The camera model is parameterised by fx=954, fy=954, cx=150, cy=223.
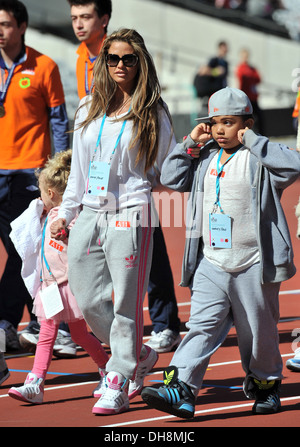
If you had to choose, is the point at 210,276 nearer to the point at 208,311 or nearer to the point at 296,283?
the point at 208,311

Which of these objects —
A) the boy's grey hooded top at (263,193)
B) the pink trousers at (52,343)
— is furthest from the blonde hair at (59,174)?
the boy's grey hooded top at (263,193)

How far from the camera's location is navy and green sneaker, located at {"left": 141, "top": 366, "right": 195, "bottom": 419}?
5.48 meters

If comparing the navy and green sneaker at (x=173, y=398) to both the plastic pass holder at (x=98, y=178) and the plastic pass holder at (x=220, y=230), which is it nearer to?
the plastic pass holder at (x=220, y=230)

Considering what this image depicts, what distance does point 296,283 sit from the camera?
403 inches

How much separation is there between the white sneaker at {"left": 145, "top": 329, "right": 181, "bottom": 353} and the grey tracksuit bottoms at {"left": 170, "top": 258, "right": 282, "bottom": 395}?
71.9 inches

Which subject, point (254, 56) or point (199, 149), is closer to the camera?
point (199, 149)

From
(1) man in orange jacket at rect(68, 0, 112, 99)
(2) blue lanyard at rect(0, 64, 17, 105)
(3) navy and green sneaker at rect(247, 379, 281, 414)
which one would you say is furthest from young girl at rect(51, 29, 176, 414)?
(2) blue lanyard at rect(0, 64, 17, 105)

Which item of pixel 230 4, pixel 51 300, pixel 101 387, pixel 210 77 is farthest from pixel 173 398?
pixel 230 4

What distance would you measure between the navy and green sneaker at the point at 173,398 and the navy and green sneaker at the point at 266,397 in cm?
42

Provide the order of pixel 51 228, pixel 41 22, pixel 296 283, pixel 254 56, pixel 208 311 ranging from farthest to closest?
pixel 254 56
pixel 41 22
pixel 296 283
pixel 51 228
pixel 208 311

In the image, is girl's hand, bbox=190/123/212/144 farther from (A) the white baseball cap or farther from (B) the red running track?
(B) the red running track

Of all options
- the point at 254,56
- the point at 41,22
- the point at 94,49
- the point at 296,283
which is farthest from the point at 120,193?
the point at 254,56

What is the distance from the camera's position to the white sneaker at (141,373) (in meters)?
6.14

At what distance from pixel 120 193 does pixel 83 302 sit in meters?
0.71
